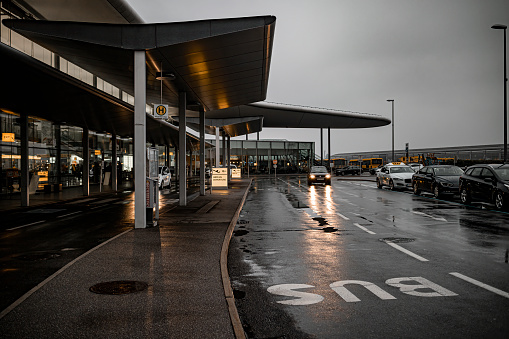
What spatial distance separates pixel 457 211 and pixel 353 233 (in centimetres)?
691

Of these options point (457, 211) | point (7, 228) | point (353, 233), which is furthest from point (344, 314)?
point (457, 211)

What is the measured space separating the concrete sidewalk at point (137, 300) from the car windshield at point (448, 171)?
1755 centimetres

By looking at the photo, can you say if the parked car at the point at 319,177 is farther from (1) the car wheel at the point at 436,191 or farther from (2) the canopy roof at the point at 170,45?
(2) the canopy roof at the point at 170,45

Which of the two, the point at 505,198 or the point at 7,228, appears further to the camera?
the point at 505,198

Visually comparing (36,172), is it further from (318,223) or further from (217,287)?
(217,287)

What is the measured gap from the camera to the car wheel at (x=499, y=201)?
15.6 metres

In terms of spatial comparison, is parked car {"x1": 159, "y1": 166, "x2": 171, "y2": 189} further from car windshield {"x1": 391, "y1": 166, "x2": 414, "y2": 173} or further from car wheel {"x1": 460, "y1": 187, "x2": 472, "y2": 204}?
car wheel {"x1": 460, "y1": 187, "x2": 472, "y2": 204}

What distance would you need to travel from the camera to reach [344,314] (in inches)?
195

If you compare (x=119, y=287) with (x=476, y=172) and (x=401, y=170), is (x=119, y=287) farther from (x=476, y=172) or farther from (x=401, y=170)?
(x=401, y=170)

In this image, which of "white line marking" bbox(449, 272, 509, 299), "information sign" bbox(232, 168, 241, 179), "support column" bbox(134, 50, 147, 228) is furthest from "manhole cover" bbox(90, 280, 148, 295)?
"information sign" bbox(232, 168, 241, 179)

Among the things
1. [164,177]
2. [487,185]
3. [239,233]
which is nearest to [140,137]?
[239,233]

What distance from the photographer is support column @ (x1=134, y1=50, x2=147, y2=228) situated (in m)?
11.5

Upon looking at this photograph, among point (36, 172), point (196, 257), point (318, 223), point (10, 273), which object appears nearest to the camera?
point (10, 273)

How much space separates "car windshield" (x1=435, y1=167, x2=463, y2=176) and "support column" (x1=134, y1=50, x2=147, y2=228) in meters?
16.9
